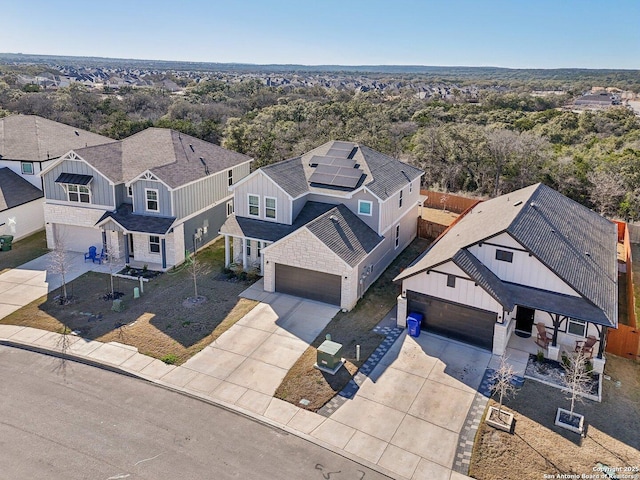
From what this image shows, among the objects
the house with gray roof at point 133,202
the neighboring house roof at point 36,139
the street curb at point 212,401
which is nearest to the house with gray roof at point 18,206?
the neighboring house roof at point 36,139

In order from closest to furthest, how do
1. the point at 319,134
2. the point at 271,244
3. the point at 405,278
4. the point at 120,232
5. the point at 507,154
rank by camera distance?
1. the point at 405,278
2. the point at 271,244
3. the point at 120,232
4. the point at 507,154
5. the point at 319,134

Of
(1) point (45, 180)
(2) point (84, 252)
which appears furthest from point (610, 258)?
(1) point (45, 180)

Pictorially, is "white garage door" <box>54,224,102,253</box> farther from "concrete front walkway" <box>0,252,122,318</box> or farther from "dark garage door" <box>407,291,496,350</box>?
"dark garage door" <box>407,291,496,350</box>

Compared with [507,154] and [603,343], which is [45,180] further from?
[507,154]

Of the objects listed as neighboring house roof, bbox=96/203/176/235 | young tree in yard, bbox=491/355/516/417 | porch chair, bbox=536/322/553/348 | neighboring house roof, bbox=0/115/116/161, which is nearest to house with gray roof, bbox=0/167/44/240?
neighboring house roof, bbox=0/115/116/161

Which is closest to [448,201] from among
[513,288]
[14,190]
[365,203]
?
[365,203]

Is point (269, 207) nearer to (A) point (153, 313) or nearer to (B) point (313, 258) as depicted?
(B) point (313, 258)

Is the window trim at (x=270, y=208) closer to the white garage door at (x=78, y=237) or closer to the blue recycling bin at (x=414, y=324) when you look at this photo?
the blue recycling bin at (x=414, y=324)
